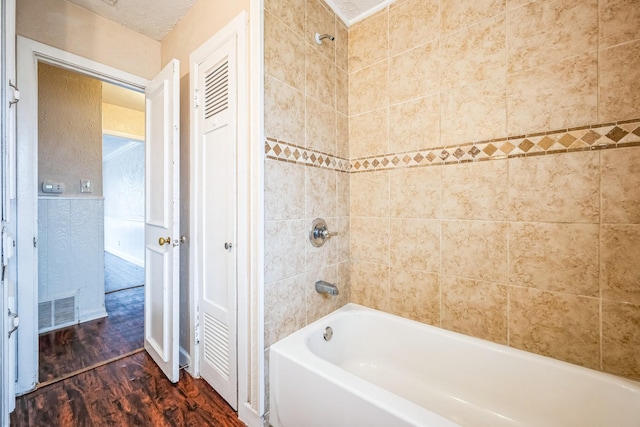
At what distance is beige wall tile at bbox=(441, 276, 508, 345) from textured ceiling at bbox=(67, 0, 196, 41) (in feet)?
7.95

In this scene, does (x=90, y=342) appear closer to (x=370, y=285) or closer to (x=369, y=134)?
(x=370, y=285)

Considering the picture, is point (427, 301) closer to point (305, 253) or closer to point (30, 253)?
point (305, 253)

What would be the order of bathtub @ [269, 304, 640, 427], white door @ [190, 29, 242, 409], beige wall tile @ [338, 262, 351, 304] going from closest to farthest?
bathtub @ [269, 304, 640, 427] < white door @ [190, 29, 242, 409] < beige wall tile @ [338, 262, 351, 304]

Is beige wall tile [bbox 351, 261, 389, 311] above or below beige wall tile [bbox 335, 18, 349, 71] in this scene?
below

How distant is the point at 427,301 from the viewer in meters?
1.49

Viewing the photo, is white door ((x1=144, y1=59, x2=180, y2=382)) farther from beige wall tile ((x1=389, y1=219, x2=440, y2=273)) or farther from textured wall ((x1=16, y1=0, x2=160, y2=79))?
beige wall tile ((x1=389, y1=219, x2=440, y2=273))

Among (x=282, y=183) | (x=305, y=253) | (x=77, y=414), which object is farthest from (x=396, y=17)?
(x=77, y=414)

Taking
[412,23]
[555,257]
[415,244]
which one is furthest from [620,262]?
[412,23]

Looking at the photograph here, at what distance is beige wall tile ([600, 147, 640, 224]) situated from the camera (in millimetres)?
988

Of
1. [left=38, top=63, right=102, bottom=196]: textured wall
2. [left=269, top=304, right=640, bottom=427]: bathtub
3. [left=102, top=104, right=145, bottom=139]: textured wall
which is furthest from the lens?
[left=102, top=104, right=145, bottom=139]: textured wall

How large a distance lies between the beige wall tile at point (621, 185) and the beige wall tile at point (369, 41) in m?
1.25

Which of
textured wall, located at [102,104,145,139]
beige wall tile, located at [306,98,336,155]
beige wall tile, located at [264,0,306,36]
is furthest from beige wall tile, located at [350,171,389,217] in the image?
textured wall, located at [102,104,145,139]

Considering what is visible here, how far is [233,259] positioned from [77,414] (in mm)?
1146

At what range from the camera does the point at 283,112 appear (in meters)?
1.34
